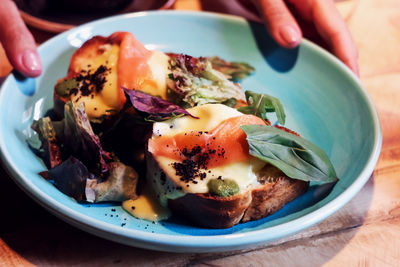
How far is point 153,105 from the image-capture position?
190 centimetres

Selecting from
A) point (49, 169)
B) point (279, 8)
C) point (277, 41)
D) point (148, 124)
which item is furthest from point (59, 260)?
point (279, 8)

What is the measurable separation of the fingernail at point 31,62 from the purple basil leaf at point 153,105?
2.26ft

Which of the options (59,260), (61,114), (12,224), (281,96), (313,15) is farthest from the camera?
(313,15)

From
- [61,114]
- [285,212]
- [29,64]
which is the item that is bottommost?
[285,212]

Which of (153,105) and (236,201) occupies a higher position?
(153,105)

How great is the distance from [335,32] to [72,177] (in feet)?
6.07

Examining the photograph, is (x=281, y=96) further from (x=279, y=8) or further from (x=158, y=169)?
(x=158, y=169)

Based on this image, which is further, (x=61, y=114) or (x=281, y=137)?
(x=61, y=114)

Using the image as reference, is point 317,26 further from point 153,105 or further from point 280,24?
point 153,105

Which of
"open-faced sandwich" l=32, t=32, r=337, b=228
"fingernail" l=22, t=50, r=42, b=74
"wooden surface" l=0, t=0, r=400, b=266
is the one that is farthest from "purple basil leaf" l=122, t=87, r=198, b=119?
"fingernail" l=22, t=50, r=42, b=74

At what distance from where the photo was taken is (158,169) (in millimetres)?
1760

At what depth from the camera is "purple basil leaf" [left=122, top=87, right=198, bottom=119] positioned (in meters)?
1.84

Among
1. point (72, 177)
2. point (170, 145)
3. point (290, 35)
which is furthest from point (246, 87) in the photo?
point (72, 177)

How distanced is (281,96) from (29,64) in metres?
1.45
